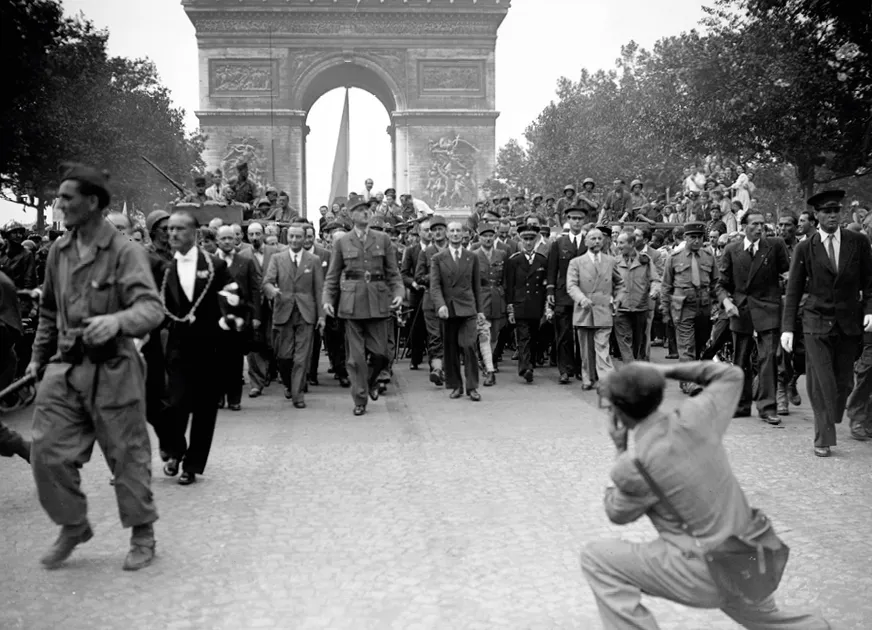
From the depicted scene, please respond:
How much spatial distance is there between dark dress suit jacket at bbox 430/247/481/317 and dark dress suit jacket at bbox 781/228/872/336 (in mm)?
4195

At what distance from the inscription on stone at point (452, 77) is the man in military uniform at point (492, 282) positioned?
102 ft

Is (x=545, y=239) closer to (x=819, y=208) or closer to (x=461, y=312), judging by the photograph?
(x=461, y=312)

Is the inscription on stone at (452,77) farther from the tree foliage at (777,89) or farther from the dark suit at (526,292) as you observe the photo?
the dark suit at (526,292)

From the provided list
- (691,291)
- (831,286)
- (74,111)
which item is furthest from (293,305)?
(74,111)

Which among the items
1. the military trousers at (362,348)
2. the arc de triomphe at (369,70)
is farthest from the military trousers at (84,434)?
the arc de triomphe at (369,70)

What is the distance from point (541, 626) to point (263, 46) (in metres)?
42.5

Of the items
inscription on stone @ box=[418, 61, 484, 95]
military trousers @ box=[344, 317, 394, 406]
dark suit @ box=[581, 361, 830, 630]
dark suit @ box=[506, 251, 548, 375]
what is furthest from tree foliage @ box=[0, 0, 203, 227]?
inscription on stone @ box=[418, 61, 484, 95]

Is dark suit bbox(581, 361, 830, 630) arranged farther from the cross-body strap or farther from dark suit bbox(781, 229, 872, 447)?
dark suit bbox(781, 229, 872, 447)

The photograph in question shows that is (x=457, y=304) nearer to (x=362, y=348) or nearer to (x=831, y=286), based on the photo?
(x=362, y=348)

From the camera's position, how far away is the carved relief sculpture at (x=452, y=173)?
4516cm

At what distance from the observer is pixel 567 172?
6022 centimetres

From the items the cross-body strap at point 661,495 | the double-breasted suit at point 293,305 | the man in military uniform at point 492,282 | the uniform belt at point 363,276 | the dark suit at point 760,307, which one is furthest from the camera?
the man in military uniform at point 492,282

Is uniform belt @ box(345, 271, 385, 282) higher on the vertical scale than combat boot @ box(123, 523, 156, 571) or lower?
higher

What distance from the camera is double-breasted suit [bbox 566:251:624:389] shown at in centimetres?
1262
